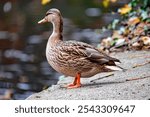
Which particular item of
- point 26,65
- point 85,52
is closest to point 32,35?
point 26,65

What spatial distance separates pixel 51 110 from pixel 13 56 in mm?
4149

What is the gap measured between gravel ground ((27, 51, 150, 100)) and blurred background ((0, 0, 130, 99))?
1.05m

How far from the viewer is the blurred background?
293 inches

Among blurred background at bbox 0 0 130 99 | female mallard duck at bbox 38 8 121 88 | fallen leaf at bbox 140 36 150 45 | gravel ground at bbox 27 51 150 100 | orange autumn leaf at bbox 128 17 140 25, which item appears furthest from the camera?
orange autumn leaf at bbox 128 17 140 25

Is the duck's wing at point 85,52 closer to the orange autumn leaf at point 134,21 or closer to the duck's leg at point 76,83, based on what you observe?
the duck's leg at point 76,83

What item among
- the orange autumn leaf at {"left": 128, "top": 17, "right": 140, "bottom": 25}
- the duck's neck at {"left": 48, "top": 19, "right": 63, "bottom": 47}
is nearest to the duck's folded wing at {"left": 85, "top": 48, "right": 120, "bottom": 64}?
the duck's neck at {"left": 48, "top": 19, "right": 63, "bottom": 47}

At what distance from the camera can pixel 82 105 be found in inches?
188

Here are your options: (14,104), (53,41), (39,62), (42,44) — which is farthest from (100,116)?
(42,44)

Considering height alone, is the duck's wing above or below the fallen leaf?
below

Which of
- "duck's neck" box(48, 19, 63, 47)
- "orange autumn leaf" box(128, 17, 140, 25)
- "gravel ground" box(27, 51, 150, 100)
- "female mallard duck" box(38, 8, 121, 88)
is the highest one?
"orange autumn leaf" box(128, 17, 140, 25)

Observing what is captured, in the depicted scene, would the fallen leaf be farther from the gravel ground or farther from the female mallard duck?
the female mallard duck

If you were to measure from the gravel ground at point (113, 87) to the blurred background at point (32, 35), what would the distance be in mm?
1046

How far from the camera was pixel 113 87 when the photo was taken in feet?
17.6

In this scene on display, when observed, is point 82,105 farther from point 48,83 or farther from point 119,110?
point 48,83
